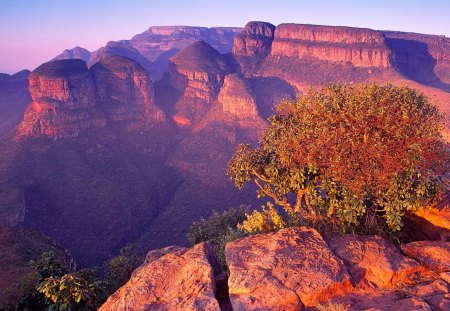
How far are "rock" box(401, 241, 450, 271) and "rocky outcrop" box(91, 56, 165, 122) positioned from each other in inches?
3330

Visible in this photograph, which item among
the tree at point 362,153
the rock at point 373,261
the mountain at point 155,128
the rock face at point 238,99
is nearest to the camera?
the rock at point 373,261

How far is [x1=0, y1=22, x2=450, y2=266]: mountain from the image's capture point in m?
57.8

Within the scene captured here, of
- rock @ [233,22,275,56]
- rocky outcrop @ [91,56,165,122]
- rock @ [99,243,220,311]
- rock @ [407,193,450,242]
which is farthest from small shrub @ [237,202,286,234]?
rock @ [233,22,275,56]

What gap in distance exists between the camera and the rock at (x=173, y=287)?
11.0 metres

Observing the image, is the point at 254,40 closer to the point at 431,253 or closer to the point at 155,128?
the point at 155,128

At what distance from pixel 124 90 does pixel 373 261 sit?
299 ft

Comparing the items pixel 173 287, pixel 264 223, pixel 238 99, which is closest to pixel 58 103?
pixel 238 99

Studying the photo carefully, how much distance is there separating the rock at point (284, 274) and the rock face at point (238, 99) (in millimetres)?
78958

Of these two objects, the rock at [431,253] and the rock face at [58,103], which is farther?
the rock face at [58,103]

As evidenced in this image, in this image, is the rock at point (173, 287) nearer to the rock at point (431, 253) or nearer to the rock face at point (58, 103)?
the rock at point (431, 253)

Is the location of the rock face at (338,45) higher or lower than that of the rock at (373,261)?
higher

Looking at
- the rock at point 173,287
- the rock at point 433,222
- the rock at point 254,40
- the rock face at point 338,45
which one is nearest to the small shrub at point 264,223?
the rock at point 173,287

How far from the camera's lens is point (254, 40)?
13038 centimetres

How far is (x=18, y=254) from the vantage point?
30.4 meters
